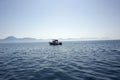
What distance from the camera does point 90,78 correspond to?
9.84 metres

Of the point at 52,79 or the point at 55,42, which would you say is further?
the point at 55,42

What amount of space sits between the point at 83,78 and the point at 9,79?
26.9ft

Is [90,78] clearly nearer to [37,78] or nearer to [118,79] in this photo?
[118,79]

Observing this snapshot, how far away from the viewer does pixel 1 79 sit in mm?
9898


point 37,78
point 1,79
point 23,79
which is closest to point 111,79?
point 37,78

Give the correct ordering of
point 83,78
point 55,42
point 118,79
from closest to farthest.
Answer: point 118,79 < point 83,78 < point 55,42

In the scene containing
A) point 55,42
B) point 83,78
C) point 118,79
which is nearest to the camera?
point 118,79

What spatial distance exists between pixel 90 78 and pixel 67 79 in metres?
2.53

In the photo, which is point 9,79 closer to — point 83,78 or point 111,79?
point 83,78

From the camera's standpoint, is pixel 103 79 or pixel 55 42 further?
pixel 55 42

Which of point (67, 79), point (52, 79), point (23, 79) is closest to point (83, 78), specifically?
point (67, 79)

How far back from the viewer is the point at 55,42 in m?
85.6

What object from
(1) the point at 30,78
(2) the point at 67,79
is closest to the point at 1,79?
(1) the point at 30,78

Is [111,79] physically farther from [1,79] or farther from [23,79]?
[1,79]
